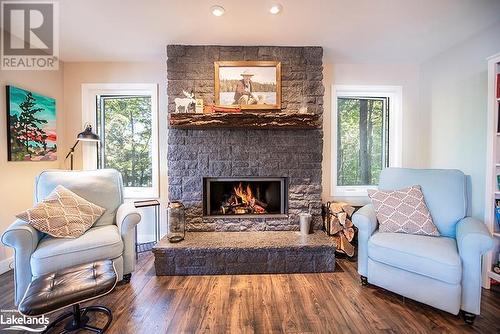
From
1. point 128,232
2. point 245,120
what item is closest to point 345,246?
point 245,120

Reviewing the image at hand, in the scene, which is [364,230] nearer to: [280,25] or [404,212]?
[404,212]

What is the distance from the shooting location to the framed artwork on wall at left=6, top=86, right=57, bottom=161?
2.35 meters

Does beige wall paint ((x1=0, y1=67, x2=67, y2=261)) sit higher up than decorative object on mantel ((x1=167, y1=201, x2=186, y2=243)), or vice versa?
beige wall paint ((x1=0, y1=67, x2=67, y2=261))

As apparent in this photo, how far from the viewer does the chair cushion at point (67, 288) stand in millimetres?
1254

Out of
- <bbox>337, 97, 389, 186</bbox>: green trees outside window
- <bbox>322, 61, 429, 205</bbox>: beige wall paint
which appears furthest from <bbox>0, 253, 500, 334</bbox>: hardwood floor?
<bbox>337, 97, 389, 186</bbox>: green trees outside window

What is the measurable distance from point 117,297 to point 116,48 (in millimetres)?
2591

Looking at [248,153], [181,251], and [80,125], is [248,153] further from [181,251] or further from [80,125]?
[80,125]

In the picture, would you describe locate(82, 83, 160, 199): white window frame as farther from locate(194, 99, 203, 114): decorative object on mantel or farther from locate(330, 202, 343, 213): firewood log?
locate(330, 202, 343, 213): firewood log

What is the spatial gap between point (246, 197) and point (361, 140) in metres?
1.78

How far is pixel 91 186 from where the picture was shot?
7.59 ft

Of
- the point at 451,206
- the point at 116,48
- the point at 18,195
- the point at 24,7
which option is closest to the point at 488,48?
the point at 451,206

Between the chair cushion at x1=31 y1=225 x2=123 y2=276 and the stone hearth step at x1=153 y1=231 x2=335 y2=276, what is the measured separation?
1.40 feet
